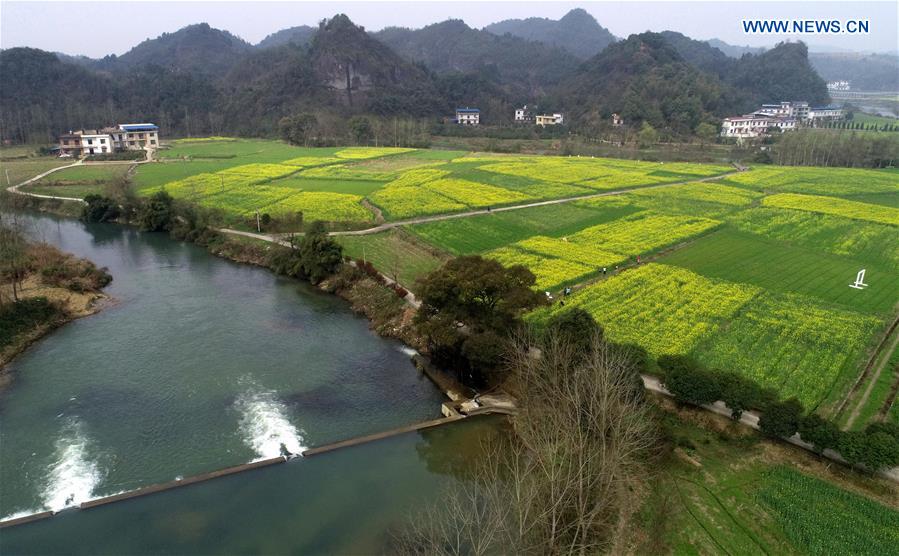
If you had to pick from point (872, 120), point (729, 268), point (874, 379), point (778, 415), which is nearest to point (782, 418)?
point (778, 415)

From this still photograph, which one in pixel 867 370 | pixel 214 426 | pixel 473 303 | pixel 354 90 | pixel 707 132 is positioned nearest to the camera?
pixel 214 426

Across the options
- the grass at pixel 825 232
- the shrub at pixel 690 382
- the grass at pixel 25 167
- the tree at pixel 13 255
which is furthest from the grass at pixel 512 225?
the grass at pixel 25 167

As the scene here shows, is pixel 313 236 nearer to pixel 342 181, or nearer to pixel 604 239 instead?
pixel 604 239

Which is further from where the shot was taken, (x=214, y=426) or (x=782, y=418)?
(x=214, y=426)

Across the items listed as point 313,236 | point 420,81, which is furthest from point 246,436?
point 420,81

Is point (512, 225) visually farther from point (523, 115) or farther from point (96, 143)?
point (523, 115)

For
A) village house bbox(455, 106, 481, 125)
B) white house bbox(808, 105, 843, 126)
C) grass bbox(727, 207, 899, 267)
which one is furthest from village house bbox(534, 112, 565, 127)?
grass bbox(727, 207, 899, 267)

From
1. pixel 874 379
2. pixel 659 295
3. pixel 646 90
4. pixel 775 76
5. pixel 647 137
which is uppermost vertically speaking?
pixel 775 76
